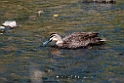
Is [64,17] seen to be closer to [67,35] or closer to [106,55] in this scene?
Result: [67,35]

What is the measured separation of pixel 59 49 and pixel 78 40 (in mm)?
667

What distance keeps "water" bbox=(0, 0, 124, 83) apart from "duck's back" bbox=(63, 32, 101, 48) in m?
0.30

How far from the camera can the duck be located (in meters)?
14.5

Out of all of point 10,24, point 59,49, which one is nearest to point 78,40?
point 59,49

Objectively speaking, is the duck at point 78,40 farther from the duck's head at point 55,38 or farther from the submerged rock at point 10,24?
the submerged rock at point 10,24

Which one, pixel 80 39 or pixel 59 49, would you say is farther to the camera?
pixel 80 39

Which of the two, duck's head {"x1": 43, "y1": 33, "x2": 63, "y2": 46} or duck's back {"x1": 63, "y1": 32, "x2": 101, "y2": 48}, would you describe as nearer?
duck's back {"x1": 63, "y1": 32, "x2": 101, "y2": 48}

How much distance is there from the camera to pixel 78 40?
574 inches

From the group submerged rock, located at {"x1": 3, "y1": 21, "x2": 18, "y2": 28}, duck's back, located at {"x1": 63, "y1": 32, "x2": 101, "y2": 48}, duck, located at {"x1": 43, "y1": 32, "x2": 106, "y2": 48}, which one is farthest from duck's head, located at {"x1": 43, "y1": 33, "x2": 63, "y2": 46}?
submerged rock, located at {"x1": 3, "y1": 21, "x2": 18, "y2": 28}

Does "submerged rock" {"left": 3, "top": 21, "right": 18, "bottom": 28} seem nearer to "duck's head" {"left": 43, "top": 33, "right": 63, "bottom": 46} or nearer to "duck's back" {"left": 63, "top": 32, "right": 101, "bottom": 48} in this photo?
"duck's head" {"left": 43, "top": 33, "right": 63, "bottom": 46}

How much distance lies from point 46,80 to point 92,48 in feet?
10.9

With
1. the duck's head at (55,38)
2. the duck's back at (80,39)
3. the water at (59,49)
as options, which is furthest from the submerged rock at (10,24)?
the duck's back at (80,39)

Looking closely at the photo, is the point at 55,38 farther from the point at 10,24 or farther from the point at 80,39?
the point at 10,24

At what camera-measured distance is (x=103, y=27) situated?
15992 millimetres
